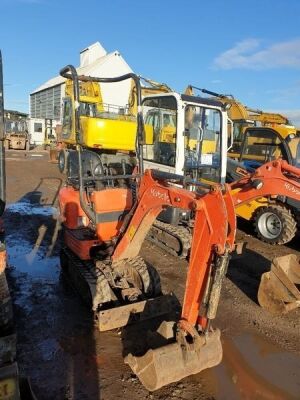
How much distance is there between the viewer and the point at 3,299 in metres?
3.12

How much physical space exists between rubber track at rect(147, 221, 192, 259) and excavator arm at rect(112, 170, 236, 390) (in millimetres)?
2939

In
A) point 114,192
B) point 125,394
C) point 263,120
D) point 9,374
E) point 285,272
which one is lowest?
point 125,394

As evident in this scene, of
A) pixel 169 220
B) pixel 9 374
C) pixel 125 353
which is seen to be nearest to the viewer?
pixel 9 374

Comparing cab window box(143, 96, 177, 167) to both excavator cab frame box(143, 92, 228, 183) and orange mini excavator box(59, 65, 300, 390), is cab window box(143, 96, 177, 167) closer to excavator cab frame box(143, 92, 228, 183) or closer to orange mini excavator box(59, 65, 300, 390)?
excavator cab frame box(143, 92, 228, 183)

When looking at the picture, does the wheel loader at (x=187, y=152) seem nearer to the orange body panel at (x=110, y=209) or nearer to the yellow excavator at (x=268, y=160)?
the yellow excavator at (x=268, y=160)

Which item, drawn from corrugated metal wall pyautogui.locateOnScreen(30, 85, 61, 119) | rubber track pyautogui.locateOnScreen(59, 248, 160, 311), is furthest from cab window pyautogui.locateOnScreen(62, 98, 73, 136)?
corrugated metal wall pyautogui.locateOnScreen(30, 85, 61, 119)

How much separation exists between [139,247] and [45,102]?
4191 cm

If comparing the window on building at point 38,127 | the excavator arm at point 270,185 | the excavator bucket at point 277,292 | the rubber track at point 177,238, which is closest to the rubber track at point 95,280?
the excavator bucket at point 277,292

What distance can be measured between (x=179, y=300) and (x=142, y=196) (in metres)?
1.78

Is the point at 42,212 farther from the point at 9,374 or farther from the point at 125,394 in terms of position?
the point at 9,374

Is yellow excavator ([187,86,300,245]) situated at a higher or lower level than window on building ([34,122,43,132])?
lower

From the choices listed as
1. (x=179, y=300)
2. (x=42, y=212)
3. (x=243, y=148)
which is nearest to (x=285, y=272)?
(x=179, y=300)

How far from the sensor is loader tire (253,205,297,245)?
301 inches

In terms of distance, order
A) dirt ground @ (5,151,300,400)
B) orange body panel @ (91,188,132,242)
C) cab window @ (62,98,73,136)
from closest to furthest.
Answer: dirt ground @ (5,151,300,400), orange body panel @ (91,188,132,242), cab window @ (62,98,73,136)
